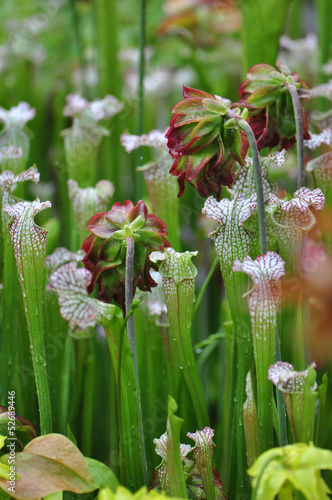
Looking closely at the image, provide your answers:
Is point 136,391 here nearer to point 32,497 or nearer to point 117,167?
point 32,497

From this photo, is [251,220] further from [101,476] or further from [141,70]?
[141,70]

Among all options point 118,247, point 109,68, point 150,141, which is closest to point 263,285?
point 118,247

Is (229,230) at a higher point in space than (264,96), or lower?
lower

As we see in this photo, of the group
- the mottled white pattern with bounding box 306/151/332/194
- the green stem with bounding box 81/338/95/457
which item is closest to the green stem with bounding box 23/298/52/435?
the green stem with bounding box 81/338/95/457

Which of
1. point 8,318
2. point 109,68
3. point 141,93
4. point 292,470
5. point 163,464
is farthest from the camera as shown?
point 109,68

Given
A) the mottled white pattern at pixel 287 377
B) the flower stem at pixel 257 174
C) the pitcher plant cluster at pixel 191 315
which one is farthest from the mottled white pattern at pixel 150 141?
the mottled white pattern at pixel 287 377

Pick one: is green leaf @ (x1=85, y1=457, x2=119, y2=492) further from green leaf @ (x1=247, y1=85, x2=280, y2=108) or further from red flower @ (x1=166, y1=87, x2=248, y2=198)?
green leaf @ (x1=247, y1=85, x2=280, y2=108)

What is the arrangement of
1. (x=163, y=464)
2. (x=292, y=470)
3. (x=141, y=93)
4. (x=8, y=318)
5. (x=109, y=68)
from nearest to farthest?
(x=292, y=470) → (x=163, y=464) → (x=8, y=318) → (x=141, y=93) → (x=109, y=68)
